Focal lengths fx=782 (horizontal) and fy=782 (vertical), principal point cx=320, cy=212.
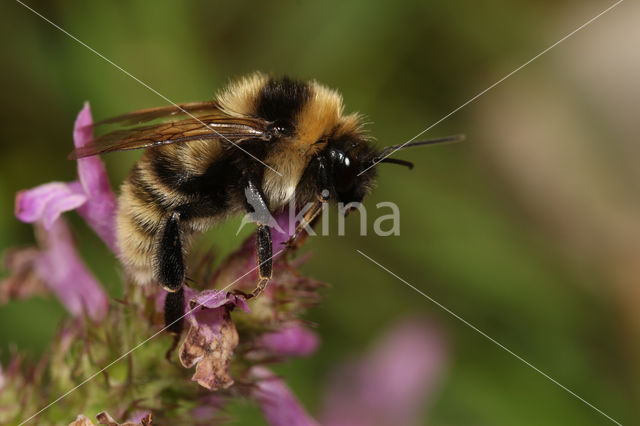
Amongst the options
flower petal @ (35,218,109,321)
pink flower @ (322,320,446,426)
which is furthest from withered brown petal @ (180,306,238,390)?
pink flower @ (322,320,446,426)

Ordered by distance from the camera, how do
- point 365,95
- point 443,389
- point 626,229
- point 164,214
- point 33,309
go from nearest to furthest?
1. point 164,214
2. point 33,309
3. point 443,389
4. point 365,95
5. point 626,229

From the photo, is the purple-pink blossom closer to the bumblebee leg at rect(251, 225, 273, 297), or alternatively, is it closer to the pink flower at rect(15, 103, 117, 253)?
the pink flower at rect(15, 103, 117, 253)

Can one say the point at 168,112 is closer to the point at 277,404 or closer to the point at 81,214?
the point at 81,214

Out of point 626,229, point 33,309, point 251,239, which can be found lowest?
point 33,309

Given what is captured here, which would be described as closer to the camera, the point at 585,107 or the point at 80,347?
the point at 80,347

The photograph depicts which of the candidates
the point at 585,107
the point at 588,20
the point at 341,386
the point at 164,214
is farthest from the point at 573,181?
the point at 164,214

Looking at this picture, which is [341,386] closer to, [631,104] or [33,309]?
[33,309]
